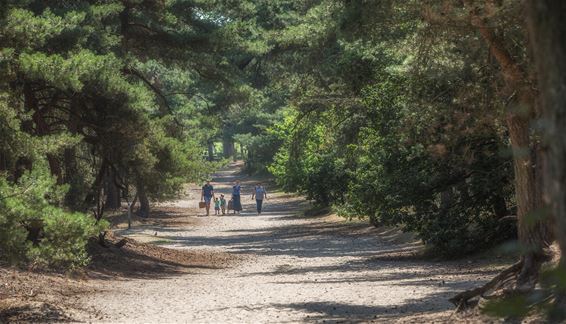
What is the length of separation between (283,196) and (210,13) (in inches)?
1860

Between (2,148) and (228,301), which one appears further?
(228,301)

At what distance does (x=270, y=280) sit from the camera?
20156 millimetres

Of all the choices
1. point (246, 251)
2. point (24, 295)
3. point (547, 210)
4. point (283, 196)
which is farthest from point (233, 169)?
point (547, 210)

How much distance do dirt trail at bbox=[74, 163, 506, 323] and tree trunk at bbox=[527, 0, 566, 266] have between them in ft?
28.3

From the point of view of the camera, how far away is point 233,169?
129375 millimetres

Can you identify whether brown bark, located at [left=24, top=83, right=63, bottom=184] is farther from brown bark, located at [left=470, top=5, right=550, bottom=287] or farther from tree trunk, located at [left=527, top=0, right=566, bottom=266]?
tree trunk, located at [left=527, top=0, right=566, bottom=266]

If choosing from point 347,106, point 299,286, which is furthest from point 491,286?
point 347,106

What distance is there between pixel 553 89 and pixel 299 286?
51.1ft

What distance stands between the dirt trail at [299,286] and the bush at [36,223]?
5.02 feet

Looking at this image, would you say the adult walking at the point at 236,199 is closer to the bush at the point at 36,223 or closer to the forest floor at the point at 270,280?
the forest floor at the point at 270,280

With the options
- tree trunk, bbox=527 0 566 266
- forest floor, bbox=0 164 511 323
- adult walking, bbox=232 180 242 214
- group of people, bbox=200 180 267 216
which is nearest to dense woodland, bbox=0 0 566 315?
tree trunk, bbox=527 0 566 266

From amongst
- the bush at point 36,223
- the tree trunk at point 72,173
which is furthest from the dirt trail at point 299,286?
the tree trunk at point 72,173

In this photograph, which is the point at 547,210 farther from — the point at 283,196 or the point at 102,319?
the point at 283,196

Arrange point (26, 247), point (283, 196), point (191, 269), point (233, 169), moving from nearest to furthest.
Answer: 1. point (26, 247)
2. point (191, 269)
3. point (283, 196)
4. point (233, 169)
